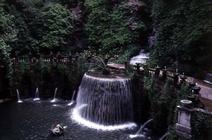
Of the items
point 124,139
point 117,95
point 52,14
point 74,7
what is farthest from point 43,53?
point 124,139

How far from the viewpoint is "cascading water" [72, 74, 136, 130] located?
19.3 meters

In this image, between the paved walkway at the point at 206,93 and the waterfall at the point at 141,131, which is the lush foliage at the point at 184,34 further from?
the waterfall at the point at 141,131

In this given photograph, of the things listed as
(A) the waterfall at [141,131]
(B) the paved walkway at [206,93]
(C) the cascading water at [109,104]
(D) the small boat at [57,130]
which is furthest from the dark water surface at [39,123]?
(B) the paved walkway at [206,93]

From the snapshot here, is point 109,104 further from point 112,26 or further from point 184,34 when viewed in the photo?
point 112,26

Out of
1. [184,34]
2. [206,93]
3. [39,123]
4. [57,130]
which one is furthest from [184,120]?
[39,123]

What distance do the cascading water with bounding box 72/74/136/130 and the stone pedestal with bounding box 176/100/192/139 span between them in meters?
6.17

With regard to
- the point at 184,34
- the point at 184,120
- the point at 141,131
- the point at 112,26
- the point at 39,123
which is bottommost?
the point at 141,131

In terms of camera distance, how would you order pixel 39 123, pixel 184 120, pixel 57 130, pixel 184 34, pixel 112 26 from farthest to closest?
pixel 112 26 < pixel 184 34 < pixel 39 123 < pixel 57 130 < pixel 184 120

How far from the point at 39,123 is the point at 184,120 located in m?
9.75

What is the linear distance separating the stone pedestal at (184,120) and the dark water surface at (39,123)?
4.70 m

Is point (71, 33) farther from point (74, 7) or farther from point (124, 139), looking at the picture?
point (124, 139)

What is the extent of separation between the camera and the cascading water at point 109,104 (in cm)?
1931

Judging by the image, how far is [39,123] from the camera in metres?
19.3

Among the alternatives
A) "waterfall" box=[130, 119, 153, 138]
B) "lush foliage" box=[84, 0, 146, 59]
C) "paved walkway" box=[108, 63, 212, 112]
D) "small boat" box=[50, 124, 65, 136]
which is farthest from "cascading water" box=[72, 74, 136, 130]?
"lush foliage" box=[84, 0, 146, 59]
